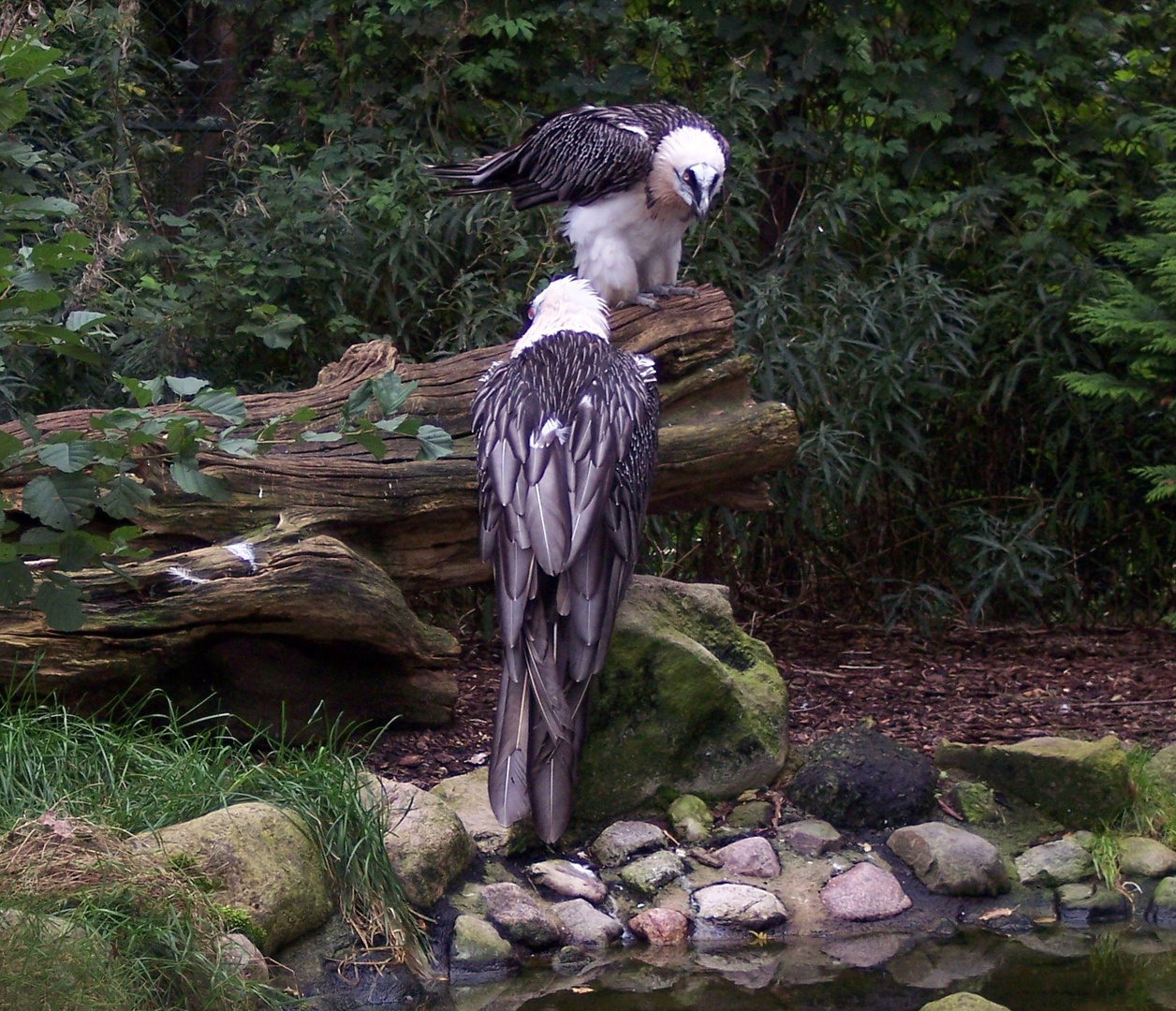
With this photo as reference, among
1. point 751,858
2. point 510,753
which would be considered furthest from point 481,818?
point 751,858

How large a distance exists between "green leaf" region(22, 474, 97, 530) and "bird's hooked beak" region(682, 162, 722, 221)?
2.83m

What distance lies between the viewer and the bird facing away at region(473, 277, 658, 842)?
3.66m

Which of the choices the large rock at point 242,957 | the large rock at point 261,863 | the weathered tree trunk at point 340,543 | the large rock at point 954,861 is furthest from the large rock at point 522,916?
the large rock at point 954,861

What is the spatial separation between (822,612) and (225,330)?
288 centimetres

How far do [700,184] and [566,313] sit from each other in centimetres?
76

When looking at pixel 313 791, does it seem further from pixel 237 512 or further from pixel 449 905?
pixel 237 512

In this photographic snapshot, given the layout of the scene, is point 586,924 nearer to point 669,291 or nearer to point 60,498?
point 60,498

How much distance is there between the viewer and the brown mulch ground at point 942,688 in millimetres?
4531

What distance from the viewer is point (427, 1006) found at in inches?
123

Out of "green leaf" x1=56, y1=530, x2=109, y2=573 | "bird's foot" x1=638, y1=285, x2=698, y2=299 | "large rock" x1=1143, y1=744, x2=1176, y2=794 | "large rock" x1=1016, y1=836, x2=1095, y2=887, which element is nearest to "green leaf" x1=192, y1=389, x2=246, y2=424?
"green leaf" x1=56, y1=530, x2=109, y2=573

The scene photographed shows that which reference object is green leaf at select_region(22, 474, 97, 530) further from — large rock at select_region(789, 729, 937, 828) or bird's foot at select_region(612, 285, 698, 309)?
bird's foot at select_region(612, 285, 698, 309)

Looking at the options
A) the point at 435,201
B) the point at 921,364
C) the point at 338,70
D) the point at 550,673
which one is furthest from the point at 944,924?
the point at 338,70

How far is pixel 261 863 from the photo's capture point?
315 cm

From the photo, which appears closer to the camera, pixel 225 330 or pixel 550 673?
pixel 550 673
